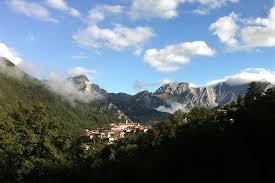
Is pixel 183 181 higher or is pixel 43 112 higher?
pixel 43 112

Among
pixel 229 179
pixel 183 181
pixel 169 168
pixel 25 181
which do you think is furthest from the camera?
pixel 25 181

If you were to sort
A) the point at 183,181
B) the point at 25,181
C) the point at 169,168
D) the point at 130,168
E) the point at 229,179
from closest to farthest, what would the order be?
the point at 229,179 < the point at 183,181 < the point at 169,168 < the point at 130,168 < the point at 25,181

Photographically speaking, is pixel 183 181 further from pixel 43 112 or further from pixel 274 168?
pixel 43 112

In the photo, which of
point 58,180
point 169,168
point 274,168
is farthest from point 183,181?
point 58,180

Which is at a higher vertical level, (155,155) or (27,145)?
(27,145)

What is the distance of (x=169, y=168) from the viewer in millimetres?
38406

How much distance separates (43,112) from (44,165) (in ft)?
18.9

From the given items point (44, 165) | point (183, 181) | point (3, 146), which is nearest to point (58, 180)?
point (44, 165)

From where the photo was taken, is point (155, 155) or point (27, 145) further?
point (27, 145)

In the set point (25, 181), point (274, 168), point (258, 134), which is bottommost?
point (25, 181)

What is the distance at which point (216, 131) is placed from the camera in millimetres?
42188

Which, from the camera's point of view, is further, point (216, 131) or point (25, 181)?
point (25, 181)

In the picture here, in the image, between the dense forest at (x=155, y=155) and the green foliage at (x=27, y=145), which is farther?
the green foliage at (x=27, y=145)

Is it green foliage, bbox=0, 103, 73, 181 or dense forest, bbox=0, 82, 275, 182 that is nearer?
dense forest, bbox=0, 82, 275, 182
